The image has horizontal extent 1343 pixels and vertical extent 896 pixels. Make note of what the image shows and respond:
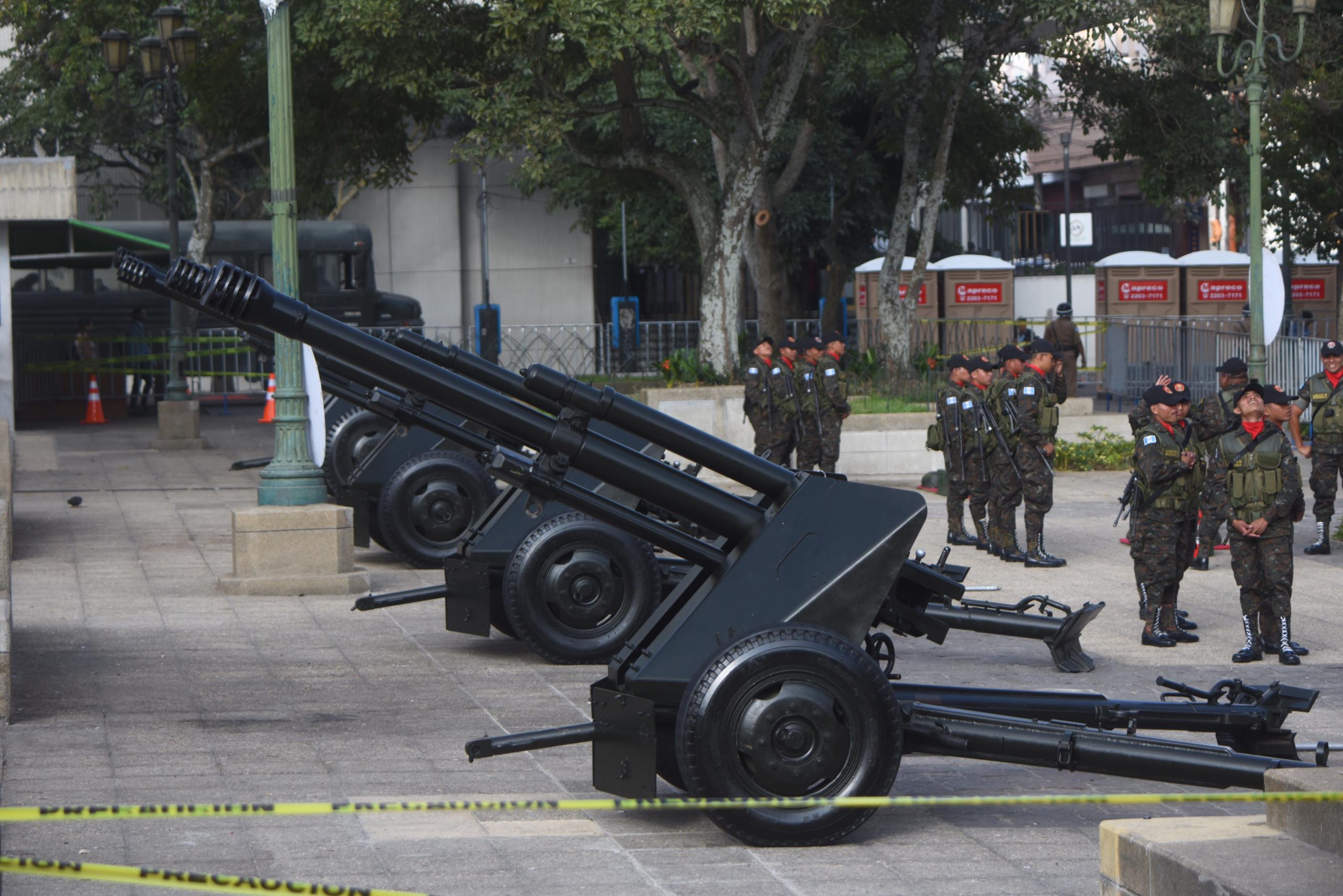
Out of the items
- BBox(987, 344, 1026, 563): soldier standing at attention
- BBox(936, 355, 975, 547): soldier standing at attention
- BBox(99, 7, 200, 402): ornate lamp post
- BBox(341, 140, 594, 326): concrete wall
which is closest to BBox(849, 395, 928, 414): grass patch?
BBox(936, 355, 975, 547): soldier standing at attention

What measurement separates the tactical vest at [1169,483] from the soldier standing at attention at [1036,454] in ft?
9.21

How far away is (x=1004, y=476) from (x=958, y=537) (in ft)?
3.94

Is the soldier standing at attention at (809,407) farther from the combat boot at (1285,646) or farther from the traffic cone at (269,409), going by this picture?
the traffic cone at (269,409)

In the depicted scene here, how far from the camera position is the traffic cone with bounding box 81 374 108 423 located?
96.2 ft

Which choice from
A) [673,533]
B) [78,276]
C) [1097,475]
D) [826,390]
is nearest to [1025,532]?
[826,390]

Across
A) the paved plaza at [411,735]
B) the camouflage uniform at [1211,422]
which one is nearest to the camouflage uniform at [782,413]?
the paved plaza at [411,735]

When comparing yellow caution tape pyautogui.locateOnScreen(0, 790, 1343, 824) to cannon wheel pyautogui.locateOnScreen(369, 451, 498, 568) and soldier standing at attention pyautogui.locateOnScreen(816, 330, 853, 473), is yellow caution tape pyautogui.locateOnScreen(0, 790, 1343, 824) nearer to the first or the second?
cannon wheel pyautogui.locateOnScreen(369, 451, 498, 568)

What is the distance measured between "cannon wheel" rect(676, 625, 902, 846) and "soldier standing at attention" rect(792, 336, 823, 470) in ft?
37.4

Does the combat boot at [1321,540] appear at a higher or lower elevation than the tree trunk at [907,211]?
lower

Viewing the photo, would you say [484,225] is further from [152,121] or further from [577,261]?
[152,121]

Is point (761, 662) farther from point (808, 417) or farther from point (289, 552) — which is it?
point (808, 417)

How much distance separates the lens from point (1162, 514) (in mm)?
10430

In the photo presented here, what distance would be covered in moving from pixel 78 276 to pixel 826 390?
20659mm

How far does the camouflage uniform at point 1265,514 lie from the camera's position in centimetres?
977
